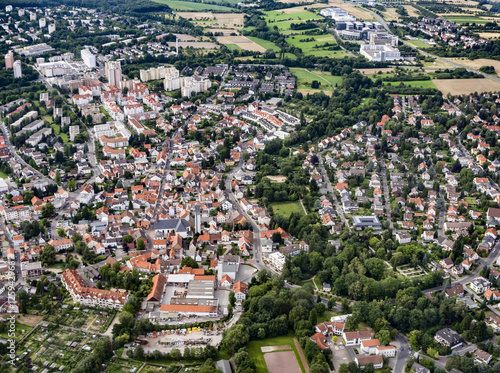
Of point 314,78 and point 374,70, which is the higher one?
point 374,70

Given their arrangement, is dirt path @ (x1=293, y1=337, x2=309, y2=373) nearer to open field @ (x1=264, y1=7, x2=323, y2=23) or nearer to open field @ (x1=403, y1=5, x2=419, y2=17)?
open field @ (x1=264, y1=7, x2=323, y2=23)

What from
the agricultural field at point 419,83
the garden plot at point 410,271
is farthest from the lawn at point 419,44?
the garden plot at point 410,271

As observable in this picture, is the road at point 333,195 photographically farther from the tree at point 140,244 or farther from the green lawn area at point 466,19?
the green lawn area at point 466,19

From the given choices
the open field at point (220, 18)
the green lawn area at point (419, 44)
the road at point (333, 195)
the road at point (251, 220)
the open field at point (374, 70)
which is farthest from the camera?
the open field at point (220, 18)

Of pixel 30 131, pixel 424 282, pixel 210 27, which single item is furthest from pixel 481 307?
pixel 210 27

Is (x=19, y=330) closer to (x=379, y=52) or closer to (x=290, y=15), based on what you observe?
(x=379, y=52)

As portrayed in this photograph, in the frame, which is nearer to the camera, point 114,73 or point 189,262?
point 189,262

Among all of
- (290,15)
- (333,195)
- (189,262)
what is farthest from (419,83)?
(189,262)

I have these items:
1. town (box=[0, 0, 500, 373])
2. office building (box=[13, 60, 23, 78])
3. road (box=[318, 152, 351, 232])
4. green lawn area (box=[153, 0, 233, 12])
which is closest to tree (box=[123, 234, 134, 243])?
town (box=[0, 0, 500, 373])
